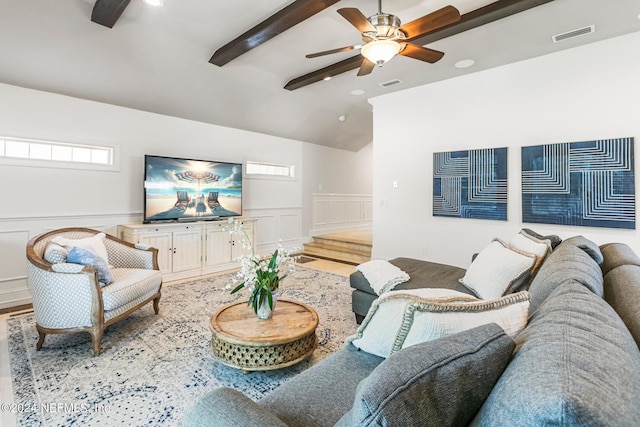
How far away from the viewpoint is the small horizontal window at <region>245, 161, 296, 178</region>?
6032 millimetres

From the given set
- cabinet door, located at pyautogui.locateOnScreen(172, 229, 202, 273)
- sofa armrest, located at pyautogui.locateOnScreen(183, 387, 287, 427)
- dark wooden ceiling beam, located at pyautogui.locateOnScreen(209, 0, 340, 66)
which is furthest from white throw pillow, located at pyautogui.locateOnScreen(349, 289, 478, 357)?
cabinet door, located at pyautogui.locateOnScreen(172, 229, 202, 273)

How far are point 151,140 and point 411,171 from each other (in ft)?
13.4

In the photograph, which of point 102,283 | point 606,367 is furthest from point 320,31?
point 606,367

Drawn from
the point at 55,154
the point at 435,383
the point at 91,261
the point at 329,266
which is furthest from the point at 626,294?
the point at 55,154

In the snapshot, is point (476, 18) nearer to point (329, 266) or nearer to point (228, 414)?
point (228, 414)

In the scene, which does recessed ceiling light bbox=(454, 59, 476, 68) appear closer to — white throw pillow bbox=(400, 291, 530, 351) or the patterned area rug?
the patterned area rug

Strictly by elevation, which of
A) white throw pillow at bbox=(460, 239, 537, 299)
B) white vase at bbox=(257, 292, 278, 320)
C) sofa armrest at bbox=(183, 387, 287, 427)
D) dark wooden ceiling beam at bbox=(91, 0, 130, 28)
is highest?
dark wooden ceiling beam at bbox=(91, 0, 130, 28)

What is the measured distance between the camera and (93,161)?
4.14 meters

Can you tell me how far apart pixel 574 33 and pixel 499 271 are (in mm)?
2846

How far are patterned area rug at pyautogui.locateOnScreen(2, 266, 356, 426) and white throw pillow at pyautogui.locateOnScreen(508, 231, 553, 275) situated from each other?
1.59m

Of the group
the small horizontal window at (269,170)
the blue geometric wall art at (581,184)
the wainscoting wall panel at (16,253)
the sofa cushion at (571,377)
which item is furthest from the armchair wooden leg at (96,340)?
the blue geometric wall art at (581,184)

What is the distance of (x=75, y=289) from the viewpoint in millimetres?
2404

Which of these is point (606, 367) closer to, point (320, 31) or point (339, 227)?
point (320, 31)

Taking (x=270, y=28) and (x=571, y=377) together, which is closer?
(x=571, y=377)
